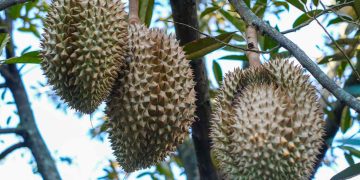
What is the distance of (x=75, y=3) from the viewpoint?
1782mm

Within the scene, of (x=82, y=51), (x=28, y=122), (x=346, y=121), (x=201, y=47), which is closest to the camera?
(x=82, y=51)

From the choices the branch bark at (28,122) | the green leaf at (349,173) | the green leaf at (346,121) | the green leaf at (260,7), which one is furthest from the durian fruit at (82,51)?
the green leaf at (346,121)

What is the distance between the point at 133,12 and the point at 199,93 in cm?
51

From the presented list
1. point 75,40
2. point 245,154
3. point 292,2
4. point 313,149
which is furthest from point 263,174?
point 292,2

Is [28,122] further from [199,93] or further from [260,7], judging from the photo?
[260,7]

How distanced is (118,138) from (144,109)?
150 mm

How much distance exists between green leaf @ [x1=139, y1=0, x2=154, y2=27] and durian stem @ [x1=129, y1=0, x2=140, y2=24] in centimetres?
16

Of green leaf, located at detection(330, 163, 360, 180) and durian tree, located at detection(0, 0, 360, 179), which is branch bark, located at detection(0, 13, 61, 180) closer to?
durian tree, located at detection(0, 0, 360, 179)

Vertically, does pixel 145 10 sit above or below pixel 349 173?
above

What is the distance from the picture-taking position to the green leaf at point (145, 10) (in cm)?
219

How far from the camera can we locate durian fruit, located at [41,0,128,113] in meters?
1.74

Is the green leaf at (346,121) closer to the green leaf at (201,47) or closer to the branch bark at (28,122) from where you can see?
the green leaf at (201,47)

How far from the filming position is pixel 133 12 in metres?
1.97

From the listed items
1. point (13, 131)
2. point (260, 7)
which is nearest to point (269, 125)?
point (260, 7)
